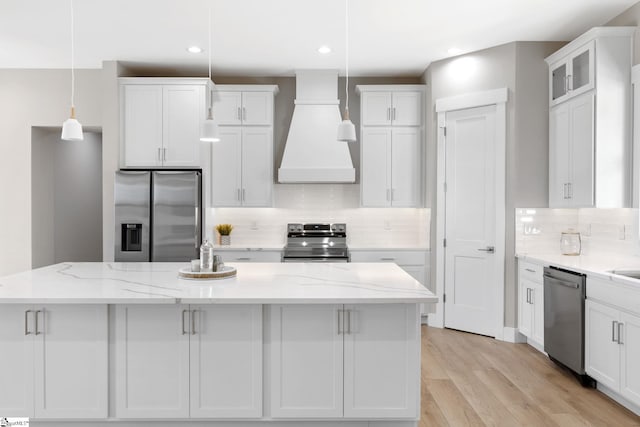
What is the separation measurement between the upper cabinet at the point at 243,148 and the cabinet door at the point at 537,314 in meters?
2.99

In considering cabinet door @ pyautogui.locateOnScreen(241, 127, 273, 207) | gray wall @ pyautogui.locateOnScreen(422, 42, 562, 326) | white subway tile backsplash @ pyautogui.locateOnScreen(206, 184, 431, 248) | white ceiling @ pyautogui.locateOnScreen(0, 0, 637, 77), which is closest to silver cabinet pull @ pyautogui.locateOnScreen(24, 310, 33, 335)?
white ceiling @ pyautogui.locateOnScreen(0, 0, 637, 77)

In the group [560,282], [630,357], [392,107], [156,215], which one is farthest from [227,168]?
[630,357]

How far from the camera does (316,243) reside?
18.1 ft

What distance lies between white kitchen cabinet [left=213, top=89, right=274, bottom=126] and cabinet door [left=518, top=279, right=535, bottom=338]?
10.7 ft

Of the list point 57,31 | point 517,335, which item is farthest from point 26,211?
point 517,335

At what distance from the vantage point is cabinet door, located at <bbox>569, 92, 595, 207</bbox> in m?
3.76

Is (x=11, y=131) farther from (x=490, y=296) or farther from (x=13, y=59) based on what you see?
(x=490, y=296)

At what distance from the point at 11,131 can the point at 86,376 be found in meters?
4.14

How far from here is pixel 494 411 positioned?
301 cm

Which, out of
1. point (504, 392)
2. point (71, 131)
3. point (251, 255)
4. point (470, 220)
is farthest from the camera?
point (251, 255)

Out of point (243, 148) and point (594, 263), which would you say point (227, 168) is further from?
point (594, 263)

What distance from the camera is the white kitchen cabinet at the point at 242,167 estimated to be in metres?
5.41

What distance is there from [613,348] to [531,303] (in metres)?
1.15

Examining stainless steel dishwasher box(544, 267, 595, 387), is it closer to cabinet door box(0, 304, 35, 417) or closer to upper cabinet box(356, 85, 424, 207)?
upper cabinet box(356, 85, 424, 207)
